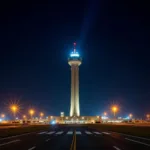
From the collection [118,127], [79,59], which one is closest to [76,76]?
[79,59]

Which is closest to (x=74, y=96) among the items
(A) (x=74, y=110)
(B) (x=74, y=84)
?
(B) (x=74, y=84)

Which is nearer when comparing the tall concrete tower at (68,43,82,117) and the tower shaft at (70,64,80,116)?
the tower shaft at (70,64,80,116)

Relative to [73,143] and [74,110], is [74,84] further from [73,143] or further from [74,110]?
[73,143]

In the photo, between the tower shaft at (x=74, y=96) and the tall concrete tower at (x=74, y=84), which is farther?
the tall concrete tower at (x=74, y=84)

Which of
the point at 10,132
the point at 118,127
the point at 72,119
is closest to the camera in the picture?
the point at 10,132

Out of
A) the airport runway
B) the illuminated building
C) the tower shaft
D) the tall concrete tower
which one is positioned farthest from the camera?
the tall concrete tower

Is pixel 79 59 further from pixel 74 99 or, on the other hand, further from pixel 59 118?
pixel 59 118

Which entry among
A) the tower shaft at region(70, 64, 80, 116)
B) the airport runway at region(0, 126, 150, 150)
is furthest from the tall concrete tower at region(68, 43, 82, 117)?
the airport runway at region(0, 126, 150, 150)

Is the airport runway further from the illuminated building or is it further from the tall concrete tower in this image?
the tall concrete tower

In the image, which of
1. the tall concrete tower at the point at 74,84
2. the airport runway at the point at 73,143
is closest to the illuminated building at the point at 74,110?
the tall concrete tower at the point at 74,84

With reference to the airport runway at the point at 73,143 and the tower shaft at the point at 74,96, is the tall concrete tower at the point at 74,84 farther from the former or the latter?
the airport runway at the point at 73,143

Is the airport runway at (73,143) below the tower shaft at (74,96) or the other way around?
below

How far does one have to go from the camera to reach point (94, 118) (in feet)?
528

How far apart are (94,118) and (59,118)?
72.1ft
